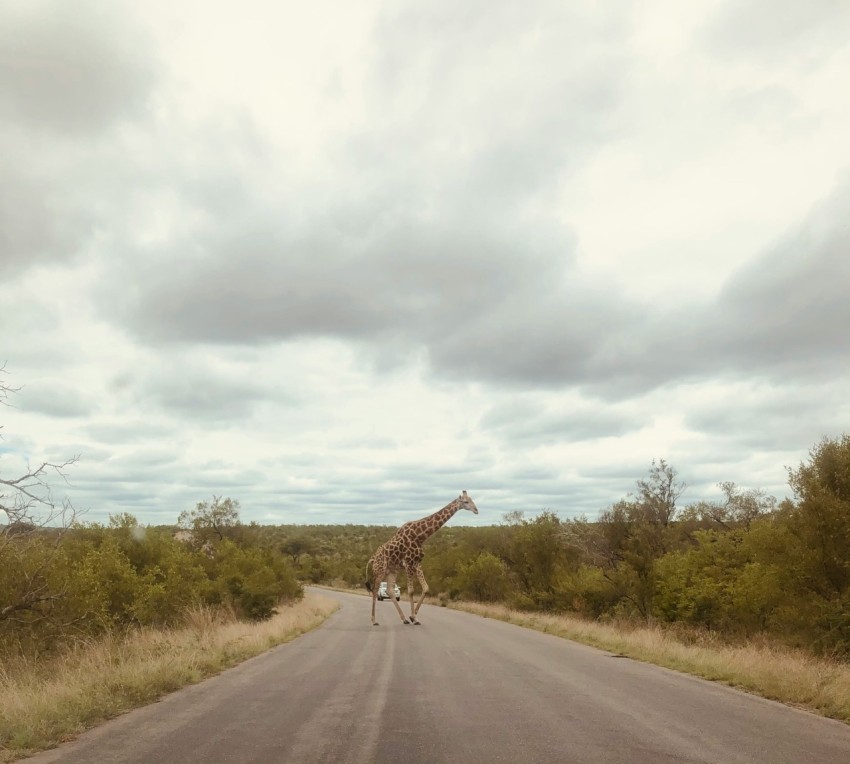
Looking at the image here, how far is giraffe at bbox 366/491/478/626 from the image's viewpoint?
95.8 feet

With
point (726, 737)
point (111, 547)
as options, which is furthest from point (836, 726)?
point (111, 547)

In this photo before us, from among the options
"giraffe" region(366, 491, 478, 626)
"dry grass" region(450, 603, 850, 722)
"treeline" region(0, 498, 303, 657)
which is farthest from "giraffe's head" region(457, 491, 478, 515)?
"treeline" region(0, 498, 303, 657)

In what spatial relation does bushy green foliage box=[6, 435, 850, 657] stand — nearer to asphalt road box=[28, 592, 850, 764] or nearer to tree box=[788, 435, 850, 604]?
tree box=[788, 435, 850, 604]

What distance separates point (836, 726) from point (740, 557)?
1899 cm

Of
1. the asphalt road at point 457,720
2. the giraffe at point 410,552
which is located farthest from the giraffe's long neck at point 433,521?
the asphalt road at point 457,720

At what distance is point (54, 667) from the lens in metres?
14.4

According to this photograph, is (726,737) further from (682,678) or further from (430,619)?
(430,619)

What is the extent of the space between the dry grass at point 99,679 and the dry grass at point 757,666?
9784mm

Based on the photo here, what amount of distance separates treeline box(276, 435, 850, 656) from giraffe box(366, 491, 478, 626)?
8.30m

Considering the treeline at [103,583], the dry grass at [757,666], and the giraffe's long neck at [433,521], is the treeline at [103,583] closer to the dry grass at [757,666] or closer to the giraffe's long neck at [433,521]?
the giraffe's long neck at [433,521]

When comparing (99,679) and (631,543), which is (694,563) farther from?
(99,679)

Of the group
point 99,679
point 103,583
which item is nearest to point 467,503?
point 103,583

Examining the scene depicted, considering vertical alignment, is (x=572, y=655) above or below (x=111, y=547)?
below

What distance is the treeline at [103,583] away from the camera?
14.8 metres
